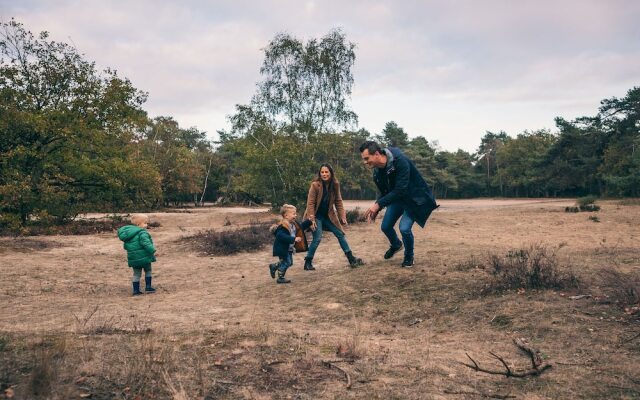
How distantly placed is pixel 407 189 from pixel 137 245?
4618 mm

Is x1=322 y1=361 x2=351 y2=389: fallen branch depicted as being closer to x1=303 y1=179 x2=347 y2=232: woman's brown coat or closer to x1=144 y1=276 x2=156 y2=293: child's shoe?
x1=303 y1=179 x2=347 y2=232: woman's brown coat

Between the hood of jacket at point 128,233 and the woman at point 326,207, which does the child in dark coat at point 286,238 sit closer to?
the woman at point 326,207

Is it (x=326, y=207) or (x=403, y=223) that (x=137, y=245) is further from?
(x=403, y=223)

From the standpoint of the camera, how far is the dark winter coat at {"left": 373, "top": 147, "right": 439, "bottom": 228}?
6.87 m

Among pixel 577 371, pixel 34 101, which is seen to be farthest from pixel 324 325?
pixel 34 101

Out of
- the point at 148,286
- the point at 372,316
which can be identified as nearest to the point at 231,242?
the point at 148,286

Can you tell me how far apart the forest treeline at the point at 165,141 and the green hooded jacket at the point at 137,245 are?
11808 millimetres

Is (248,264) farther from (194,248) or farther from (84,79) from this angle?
(84,79)

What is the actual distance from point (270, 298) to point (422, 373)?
12.4 feet

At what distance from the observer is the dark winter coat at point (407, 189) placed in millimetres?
6867

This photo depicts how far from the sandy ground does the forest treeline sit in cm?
893

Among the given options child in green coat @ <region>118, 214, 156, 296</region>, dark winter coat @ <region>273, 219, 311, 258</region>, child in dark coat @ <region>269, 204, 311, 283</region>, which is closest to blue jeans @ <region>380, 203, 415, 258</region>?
dark winter coat @ <region>273, 219, 311, 258</region>

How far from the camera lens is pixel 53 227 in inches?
706

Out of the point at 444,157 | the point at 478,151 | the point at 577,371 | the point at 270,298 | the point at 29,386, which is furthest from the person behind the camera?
the point at 478,151
